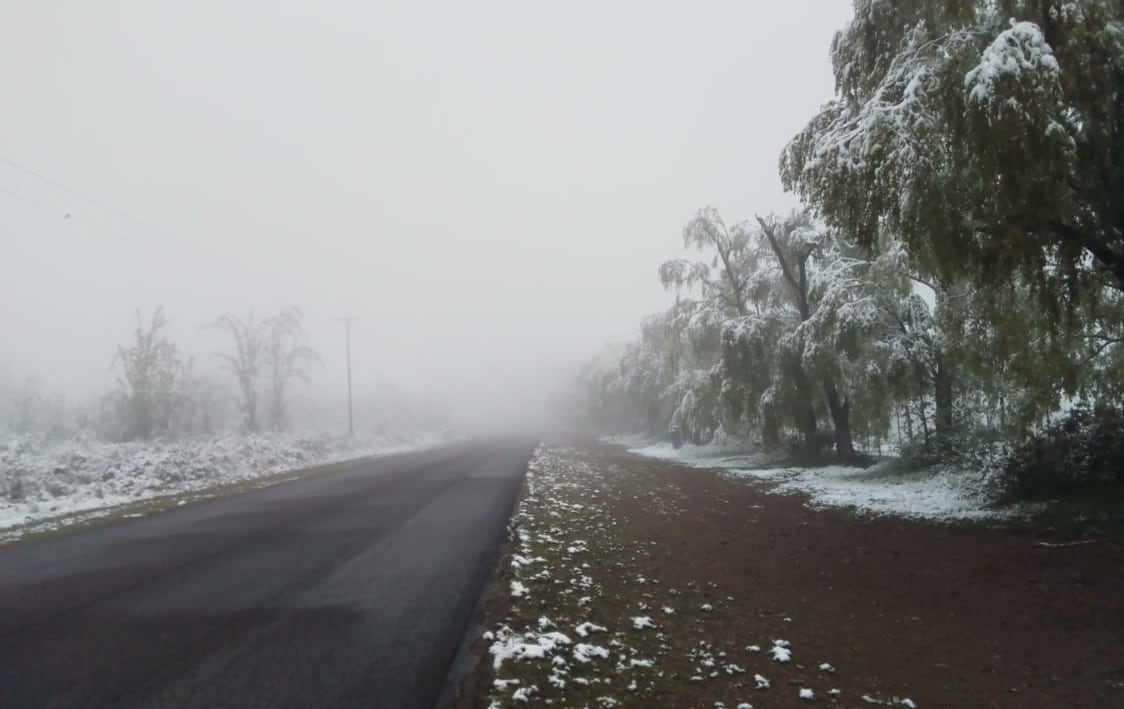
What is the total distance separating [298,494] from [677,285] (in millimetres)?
16463

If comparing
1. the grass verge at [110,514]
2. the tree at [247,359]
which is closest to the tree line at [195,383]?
the tree at [247,359]

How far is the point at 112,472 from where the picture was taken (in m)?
18.5

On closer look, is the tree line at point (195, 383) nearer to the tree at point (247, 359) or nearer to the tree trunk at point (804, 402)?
the tree at point (247, 359)

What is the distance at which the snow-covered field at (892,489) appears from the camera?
460 inches

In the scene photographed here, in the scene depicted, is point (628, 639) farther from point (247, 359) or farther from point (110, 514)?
point (247, 359)

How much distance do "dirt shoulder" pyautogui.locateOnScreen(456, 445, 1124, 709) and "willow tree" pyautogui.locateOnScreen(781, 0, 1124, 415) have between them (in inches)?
163

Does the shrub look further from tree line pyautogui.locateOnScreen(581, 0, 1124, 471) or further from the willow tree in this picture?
the willow tree

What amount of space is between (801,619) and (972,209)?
6455mm

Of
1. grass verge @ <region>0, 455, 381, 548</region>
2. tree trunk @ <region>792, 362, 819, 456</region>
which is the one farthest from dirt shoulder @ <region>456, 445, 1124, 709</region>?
tree trunk @ <region>792, 362, 819, 456</region>

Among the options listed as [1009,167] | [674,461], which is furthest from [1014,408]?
[674,461]

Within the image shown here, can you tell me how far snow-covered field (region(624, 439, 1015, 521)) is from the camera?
38.3 feet

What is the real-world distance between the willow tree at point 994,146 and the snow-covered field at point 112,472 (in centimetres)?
1622

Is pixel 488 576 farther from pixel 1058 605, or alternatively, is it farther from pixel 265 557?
pixel 1058 605

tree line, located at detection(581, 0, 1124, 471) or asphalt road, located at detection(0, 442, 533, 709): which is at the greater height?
tree line, located at detection(581, 0, 1124, 471)
